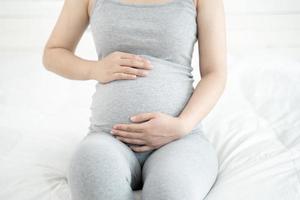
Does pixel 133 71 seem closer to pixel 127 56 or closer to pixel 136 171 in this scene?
pixel 127 56

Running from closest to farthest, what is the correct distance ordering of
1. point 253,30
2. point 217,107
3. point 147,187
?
1. point 147,187
2. point 217,107
3. point 253,30

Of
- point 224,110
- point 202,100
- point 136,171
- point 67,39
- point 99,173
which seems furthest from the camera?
point 224,110

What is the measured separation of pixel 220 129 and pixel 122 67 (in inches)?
16.3

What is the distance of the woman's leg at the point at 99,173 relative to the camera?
82 centimetres

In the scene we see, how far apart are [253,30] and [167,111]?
3.99 ft

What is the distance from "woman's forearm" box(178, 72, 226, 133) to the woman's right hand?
0.13 metres

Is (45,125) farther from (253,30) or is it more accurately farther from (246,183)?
(253,30)

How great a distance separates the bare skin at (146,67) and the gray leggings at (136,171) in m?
0.03

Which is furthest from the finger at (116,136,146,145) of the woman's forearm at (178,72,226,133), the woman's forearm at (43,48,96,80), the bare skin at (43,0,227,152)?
the woman's forearm at (43,48,96,80)

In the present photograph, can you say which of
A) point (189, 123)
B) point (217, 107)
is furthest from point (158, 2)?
point (217, 107)

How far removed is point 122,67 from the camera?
1038 millimetres

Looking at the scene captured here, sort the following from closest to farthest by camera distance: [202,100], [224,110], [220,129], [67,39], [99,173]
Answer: [99,173] → [202,100] → [67,39] → [220,129] → [224,110]

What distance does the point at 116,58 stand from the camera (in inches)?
41.4

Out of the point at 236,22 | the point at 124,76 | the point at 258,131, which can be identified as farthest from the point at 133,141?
the point at 236,22
